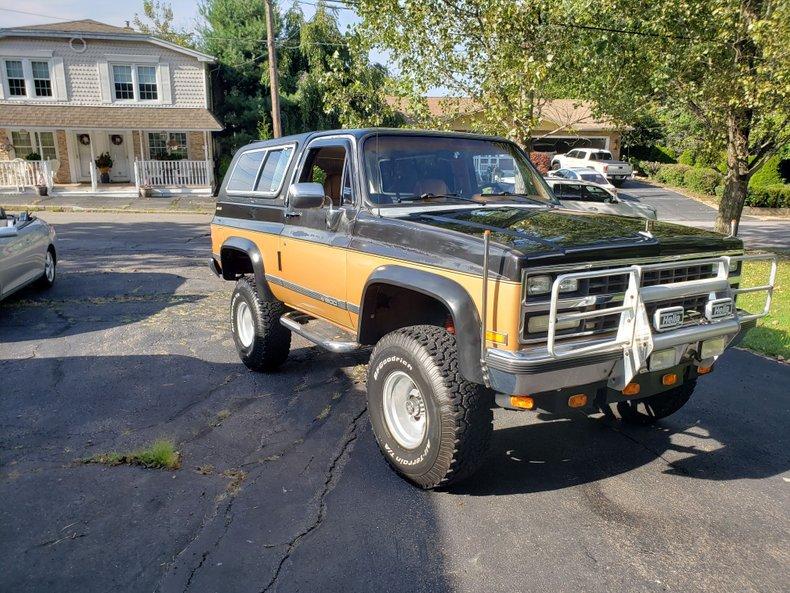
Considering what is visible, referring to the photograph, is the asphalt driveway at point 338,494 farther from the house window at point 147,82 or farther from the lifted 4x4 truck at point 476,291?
the house window at point 147,82

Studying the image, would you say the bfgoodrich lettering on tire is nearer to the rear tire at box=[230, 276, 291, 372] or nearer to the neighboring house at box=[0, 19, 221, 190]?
the rear tire at box=[230, 276, 291, 372]

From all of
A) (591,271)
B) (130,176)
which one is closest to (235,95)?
(130,176)

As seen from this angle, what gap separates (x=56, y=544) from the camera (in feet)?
10.4

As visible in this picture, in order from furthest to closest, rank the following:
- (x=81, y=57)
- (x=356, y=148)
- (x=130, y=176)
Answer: (x=130, y=176) < (x=81, y=57) < (x=356, y=148)

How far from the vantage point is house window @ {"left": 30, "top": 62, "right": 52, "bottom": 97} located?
24.8 metres

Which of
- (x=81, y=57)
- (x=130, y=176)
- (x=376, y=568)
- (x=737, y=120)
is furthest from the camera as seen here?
(x=130, y=176)

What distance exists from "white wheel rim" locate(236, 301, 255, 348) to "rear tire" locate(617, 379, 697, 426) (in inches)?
139

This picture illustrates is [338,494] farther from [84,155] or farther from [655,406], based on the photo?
[84,155]

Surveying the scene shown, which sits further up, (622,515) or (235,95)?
(235,95)

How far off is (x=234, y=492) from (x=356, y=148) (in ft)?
8.21

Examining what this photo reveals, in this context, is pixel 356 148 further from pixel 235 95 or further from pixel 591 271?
pixel 235 95

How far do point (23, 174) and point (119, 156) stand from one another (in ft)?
13.7

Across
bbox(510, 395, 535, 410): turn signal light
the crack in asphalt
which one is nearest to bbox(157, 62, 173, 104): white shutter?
the crack in asphalt

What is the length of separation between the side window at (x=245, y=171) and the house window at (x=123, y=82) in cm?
2266
